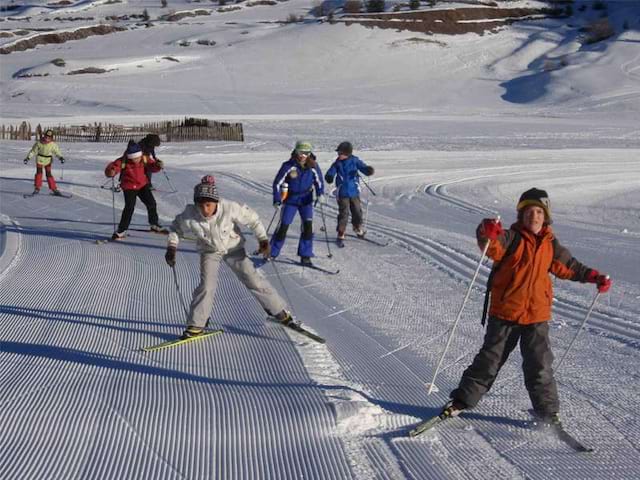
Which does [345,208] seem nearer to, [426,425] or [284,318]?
[284,318]

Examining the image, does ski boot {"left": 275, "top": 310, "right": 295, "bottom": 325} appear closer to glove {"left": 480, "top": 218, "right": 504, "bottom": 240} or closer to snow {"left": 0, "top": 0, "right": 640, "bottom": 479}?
snow {"left": 0, "top": 0, "right": 640, "bottom": 479}

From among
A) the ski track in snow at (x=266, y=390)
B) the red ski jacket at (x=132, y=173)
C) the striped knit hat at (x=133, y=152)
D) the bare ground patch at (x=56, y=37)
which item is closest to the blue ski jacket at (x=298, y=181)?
the ski track in snow at (x=266, y=390)

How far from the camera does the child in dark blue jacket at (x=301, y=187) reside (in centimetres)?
988

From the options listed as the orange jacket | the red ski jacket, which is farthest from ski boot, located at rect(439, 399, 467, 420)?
the red ski jacket

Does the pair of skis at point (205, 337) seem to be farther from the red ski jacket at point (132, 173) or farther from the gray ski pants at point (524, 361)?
the red ski jacket at point (132, 173)

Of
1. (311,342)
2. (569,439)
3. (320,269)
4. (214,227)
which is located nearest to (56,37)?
(320,269)

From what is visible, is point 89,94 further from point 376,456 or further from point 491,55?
point 376,456

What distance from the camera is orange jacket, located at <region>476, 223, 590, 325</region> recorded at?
15.6 ft

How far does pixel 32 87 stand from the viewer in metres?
51.8

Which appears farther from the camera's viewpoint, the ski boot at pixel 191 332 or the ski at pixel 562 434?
the ski boot at pixel 191 332

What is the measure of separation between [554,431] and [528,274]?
1015 mm

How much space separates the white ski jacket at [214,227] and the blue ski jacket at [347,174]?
502cm

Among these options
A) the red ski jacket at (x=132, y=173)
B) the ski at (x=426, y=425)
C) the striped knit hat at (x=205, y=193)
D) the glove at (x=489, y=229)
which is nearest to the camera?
the glove at (x=489, y=229)

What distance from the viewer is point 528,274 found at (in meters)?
4.78
